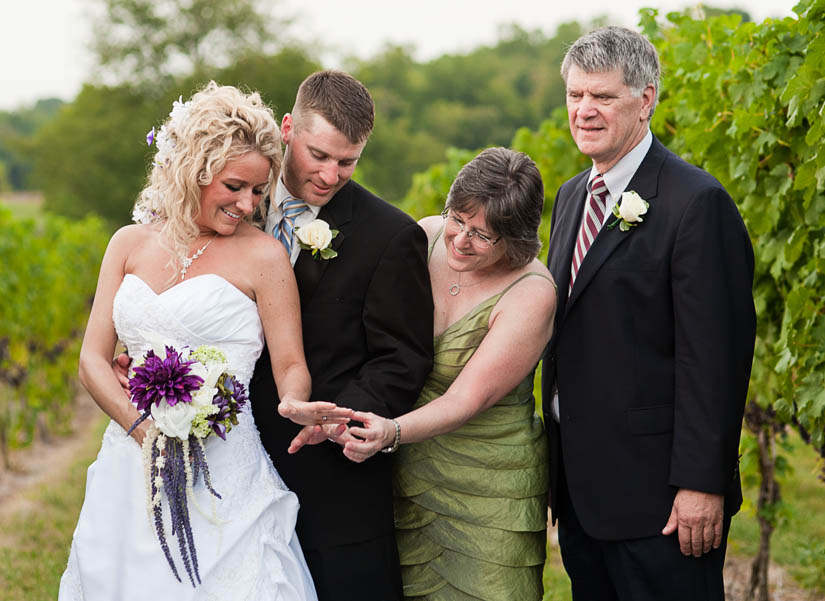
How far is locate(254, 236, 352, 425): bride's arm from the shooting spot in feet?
10.5

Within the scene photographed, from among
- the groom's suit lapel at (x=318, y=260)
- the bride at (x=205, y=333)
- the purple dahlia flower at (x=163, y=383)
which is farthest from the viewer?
the groom's suit lapel at (x=318, y=260)

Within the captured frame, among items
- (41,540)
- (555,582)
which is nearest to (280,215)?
(555,582)

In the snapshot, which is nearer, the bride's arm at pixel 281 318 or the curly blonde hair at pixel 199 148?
the curly blonde hair at pixel 199 148

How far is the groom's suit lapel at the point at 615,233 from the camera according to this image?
318 cm

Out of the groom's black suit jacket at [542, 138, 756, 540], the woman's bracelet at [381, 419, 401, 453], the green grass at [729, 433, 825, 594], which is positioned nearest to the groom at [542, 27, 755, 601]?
the groom's black suit jacket at [542, 138, 756, 540]

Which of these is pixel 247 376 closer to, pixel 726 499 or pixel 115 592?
pixel 115 592

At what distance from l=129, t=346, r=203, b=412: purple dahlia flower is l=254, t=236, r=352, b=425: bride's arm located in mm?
355

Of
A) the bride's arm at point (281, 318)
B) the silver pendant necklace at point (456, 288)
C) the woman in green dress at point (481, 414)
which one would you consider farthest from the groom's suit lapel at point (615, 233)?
the bride's arm at point (281, 318)

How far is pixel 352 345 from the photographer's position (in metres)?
3.33

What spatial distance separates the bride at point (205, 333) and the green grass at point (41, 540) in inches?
114

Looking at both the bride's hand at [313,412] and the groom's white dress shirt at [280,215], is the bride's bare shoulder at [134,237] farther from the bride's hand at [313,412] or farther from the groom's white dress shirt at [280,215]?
the bride's hand at [313,412]

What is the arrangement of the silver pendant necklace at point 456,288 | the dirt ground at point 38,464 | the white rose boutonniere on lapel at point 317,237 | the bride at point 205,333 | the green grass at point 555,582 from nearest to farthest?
1. the bride at point 205,333
2. the white rose boutonniere on lapel at point 317,237
3. the silver pendant necklace at point 456,288
4. the green grass at point 555,582
5. the dirt ground at point 38,464

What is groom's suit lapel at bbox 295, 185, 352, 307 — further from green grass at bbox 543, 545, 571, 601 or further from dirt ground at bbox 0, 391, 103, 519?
dirt ground at bbox 0, 391, 103, 519

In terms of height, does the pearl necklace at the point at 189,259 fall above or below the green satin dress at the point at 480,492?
above
